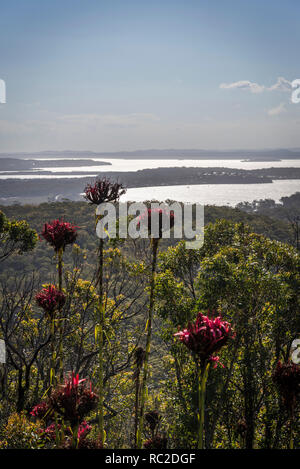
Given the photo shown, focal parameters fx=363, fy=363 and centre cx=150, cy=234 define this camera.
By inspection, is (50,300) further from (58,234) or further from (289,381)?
(289,381)

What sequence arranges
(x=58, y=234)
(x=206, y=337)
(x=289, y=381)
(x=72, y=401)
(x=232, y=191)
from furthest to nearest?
(x=232, y=191)
(x=58, y=234)
(x=289, y=381)
(x=72, y=401)
(x=206, y=337)

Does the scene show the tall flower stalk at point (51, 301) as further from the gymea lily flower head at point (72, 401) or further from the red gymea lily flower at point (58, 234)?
the gymea lily flower head at point (72, 401)

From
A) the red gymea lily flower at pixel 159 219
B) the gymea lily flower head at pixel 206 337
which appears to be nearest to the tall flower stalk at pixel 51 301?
the red gymea lily flower at pixel 159 219

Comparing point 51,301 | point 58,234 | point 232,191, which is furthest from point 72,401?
point 232,191

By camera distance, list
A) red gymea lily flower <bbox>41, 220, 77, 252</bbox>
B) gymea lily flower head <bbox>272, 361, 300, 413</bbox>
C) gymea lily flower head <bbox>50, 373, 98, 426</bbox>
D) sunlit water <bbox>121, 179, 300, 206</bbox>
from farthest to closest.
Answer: sunlit water <bbox>121, 179, 300, 206</bbox>, red gymea lily flower <bbox>41, 220, 77, 252</bbox>, gymea lily flower head <bbox>272, 361, 300, 413</bbox>, gymea lily flower head <bbox>50, 373, 98, 426</bbox>

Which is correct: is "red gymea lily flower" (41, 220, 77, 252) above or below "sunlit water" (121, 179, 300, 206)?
below

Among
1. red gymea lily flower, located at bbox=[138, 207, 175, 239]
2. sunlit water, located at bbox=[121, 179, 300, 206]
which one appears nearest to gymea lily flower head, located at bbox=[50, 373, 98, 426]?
red gymea lily flower, located at bbox=[138, 207, 175, 239]

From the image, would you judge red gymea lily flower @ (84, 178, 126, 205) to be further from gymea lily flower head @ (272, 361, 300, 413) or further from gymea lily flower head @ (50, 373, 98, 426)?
gymea lily flower head @ (272, 361, 300, 413)
